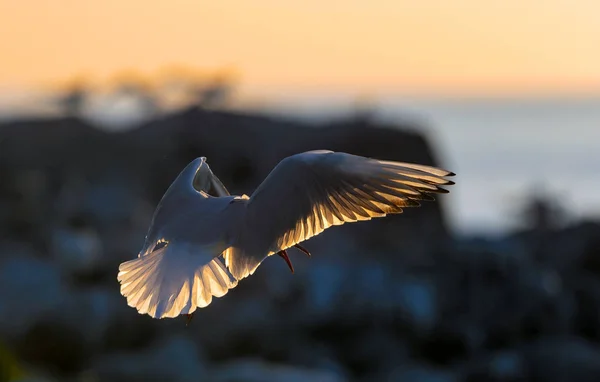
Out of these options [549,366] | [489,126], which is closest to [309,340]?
[549,366]

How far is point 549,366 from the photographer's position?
12.4 metres

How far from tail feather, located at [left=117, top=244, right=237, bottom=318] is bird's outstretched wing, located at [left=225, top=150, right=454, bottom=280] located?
0.10 m

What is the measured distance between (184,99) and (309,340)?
1328cm

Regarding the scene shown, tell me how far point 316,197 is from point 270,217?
209mm

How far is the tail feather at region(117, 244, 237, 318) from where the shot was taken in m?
3.77

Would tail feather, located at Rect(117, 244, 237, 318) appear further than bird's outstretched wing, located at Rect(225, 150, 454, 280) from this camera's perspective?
No

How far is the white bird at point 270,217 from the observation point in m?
3.91

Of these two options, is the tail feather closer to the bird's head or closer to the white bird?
the white bird

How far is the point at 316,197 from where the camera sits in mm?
4121

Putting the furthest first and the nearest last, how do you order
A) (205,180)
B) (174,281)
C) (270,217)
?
(205,180) → (270,217) → (174,281)

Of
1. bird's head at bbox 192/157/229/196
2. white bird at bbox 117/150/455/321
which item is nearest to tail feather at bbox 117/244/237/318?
white bird at bbox 117/150/455/321

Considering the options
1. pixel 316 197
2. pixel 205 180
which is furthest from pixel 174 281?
pixel 205 180

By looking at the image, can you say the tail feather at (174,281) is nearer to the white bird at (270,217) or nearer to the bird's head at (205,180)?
the white bird at (270,217)

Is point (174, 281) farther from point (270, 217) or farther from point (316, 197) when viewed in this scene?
point (316, 197)
